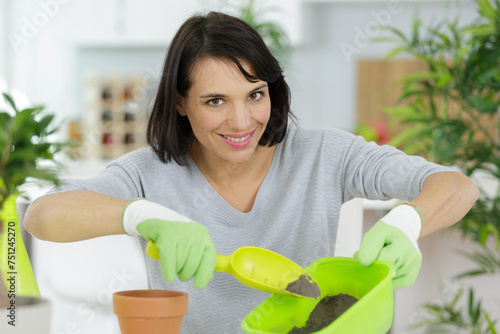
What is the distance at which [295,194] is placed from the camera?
1237 mm

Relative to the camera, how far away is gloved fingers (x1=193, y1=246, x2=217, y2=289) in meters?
0.78

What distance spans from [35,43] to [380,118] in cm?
289

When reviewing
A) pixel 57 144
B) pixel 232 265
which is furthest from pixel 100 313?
pixel 57 144

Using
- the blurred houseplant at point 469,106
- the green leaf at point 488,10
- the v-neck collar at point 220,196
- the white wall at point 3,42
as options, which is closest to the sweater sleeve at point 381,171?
the v-neck collar at point 220,196

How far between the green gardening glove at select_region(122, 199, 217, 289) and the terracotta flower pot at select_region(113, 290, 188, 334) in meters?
0.09

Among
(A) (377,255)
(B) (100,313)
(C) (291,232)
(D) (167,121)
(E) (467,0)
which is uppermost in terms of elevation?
(E) (467,0)

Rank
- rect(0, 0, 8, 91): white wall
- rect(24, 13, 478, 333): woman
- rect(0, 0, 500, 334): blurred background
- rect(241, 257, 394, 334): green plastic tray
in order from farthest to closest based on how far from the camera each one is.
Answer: rect(0, 0, 8, 91): white wall → rect(0, 0, 500, 334): blurred background → rect(24, 13, 478, 333): woman → rect(241, 257, 394, 334): green plastic tray

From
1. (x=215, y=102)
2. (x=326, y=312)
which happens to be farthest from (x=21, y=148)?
(x=215, y=102)

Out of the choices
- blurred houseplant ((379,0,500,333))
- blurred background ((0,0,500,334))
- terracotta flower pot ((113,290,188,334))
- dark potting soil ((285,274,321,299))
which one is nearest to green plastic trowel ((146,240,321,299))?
dark potting soil ((285,274,321,299))

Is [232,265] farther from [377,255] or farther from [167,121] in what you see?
[167,121]

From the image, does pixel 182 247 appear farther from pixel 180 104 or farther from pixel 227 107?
pixel 180 104

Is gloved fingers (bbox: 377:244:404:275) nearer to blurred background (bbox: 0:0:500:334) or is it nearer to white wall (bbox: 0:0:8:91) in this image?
blurred background (bbox: 0:0:500:334)

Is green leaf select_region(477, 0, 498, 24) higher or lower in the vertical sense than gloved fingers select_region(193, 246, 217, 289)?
higher

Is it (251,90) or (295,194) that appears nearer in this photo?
(251,90)
